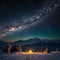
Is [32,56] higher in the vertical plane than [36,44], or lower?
lower

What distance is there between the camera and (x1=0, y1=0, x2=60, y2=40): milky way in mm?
3018

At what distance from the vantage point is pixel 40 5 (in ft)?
9.91

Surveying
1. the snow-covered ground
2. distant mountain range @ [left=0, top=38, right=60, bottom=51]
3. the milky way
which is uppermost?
the milky way

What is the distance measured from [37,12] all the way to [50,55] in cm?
57

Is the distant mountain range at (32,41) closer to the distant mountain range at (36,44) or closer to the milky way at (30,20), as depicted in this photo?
the distant mountain range at (36,44)

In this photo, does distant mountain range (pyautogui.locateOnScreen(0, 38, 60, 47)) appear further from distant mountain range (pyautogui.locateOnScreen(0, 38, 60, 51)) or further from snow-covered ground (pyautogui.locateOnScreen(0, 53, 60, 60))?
snow-covered ground (pyautogui.locateOnScreen(0, 53, 60, 60))

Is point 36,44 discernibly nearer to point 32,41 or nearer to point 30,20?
point 32,41

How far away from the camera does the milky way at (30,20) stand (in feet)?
9.90

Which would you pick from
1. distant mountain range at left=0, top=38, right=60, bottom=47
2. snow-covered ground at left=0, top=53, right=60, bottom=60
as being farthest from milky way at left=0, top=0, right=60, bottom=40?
snow-covered ground at left=0, top=53, right=60, bottom=60

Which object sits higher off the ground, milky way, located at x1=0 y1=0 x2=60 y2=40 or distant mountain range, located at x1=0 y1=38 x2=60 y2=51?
milky way, located at x1=0 y1=0 x2=60 y2=40

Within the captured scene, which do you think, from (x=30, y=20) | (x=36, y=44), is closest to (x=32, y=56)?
(x=36, y=44)

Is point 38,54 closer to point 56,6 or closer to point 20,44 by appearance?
point 20,44

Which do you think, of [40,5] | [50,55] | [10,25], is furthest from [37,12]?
[50,55]

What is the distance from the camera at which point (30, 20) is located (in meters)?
3.06
